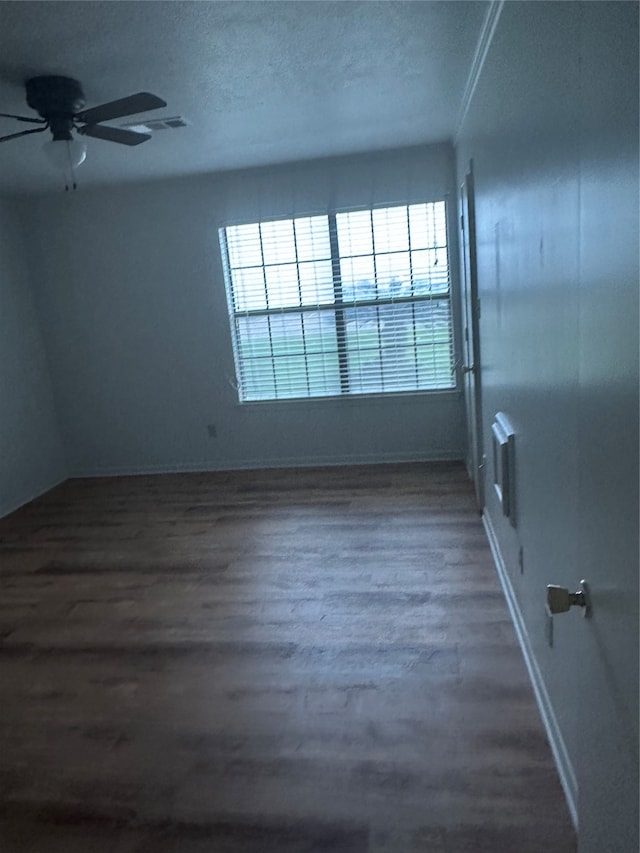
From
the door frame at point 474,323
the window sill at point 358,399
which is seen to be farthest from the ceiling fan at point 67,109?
the window sill at point 358,399

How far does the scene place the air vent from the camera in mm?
3273

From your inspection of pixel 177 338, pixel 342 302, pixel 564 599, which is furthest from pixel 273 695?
pixel 177 338

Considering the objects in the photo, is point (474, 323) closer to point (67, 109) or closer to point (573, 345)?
point (573, 345)

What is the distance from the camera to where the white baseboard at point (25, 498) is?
476cm

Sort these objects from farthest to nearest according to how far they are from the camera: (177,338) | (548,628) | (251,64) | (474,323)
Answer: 1. (177,338)
2. (474,323)
3. (251,64)
4. (548,628)

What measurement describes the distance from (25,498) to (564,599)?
513 cm

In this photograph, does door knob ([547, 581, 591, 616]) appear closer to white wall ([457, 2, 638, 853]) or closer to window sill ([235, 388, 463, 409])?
white wall ([457, 2, 638, 853])

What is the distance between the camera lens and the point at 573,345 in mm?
1413

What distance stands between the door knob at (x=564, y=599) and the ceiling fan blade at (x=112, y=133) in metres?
2.93

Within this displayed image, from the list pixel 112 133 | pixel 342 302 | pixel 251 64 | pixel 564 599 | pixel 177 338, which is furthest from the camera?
pixel 177 338

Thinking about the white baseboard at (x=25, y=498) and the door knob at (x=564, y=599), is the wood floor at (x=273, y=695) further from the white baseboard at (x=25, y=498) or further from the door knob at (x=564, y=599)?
the door knob at (x=564, y=599)

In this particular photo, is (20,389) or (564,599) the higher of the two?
(20,389)

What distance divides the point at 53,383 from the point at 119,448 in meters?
0.89

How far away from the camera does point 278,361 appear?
5.15 metres
